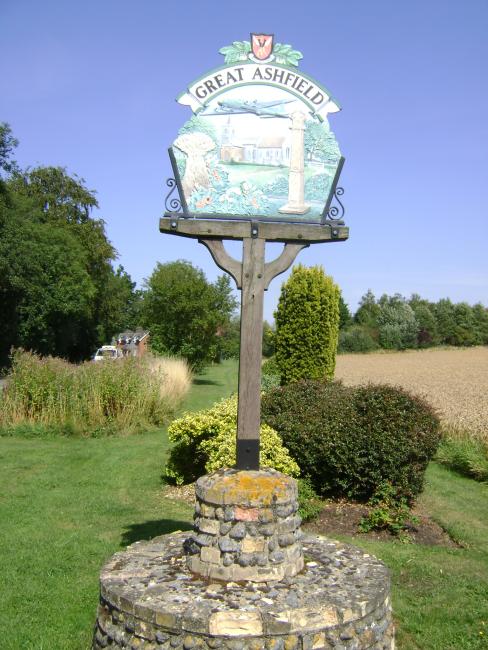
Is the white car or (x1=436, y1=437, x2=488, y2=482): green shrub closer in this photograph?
(x1=436, y1=437, x2=488, y2=482): green shrub

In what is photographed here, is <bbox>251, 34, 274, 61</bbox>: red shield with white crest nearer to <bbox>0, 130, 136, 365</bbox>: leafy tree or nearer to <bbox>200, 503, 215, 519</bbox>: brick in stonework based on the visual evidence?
<bbox>200, 503, 215, 519</bbox>: brick in stonework

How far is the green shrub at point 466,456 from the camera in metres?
10.6

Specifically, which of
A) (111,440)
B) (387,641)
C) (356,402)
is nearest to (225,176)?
(387,641)

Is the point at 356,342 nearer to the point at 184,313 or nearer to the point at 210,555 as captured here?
the point at 184,313

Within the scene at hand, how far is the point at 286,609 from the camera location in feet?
12.5

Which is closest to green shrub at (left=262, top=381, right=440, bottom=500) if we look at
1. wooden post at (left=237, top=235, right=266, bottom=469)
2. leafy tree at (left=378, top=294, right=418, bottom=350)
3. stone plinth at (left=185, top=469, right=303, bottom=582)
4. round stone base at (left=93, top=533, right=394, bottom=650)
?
round stone base at (left=93, top=533, right=394, bottom=650)

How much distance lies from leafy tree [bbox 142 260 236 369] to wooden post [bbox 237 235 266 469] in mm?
21132

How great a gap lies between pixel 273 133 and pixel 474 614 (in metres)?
4.36

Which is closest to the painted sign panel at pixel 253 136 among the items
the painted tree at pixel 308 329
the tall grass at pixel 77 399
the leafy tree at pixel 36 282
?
A: the painted tree at pixel 308 329

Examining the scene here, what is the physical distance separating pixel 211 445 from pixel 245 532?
3845mm

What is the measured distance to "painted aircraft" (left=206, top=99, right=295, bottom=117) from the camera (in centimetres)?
482

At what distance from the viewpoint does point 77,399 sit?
14055 mm

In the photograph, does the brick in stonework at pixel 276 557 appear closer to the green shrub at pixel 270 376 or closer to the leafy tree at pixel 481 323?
the green shrub at pixel 270 376

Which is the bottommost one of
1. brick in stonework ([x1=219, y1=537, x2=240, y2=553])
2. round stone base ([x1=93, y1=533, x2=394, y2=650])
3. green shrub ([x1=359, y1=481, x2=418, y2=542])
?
green shrub ([x1=359, y1=481, x2=418, y2=542])
